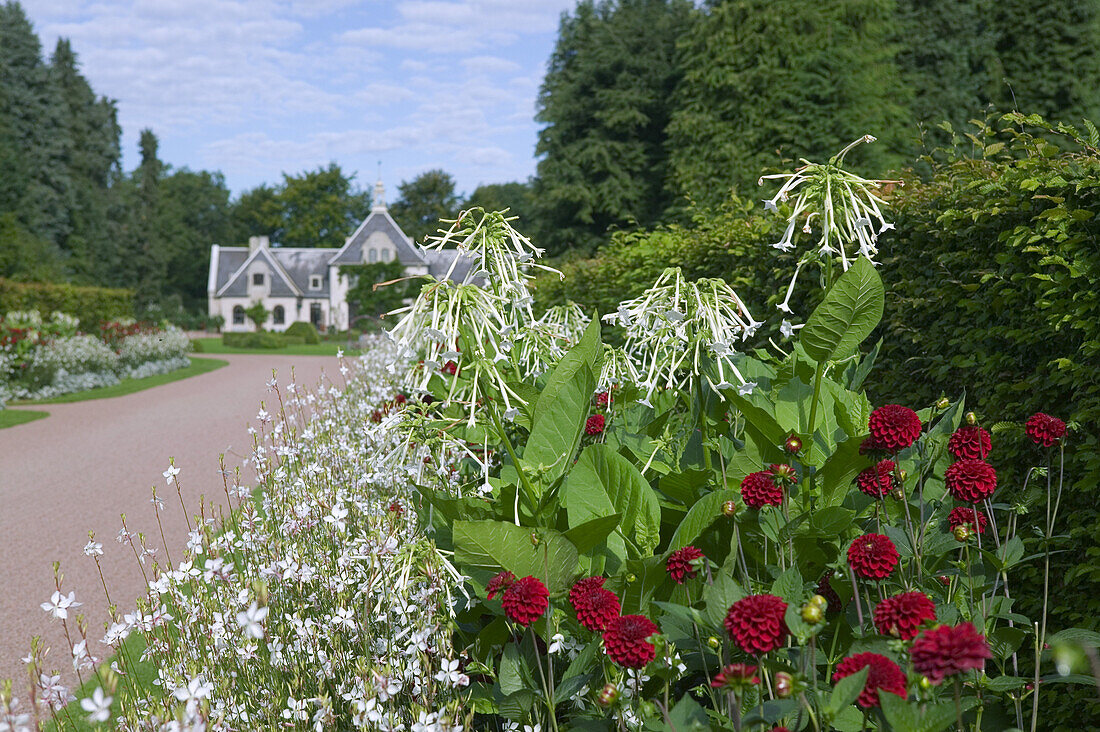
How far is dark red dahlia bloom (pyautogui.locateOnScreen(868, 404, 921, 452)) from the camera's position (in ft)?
5.81

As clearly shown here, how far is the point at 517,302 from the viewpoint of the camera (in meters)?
2.39

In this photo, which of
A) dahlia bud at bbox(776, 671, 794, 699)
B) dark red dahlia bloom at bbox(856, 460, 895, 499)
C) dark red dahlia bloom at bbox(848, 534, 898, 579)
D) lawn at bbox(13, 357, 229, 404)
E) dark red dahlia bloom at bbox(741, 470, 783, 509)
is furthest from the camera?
lawn at bbox(13, 357, 229, 404)

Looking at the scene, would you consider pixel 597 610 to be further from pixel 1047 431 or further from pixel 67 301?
pixel 67 301

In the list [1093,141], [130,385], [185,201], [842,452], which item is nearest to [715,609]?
[842,452]

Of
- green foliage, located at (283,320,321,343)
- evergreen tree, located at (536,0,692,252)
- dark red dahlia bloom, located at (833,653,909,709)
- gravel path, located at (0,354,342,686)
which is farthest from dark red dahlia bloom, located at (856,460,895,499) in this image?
green foliage, located at (283,320,321,343)

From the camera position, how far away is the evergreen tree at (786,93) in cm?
1612

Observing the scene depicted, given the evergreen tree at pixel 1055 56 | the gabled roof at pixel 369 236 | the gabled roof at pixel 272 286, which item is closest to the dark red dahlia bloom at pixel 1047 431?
the evergreen tree at pixel 1055 56

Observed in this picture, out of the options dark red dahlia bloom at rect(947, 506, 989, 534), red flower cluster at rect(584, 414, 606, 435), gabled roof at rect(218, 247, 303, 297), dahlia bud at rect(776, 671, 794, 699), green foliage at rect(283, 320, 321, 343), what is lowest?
green foliage at rect(283, 320, 321, 343)

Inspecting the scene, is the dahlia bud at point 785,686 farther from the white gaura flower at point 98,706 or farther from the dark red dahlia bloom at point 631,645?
the white gaura flower at point 98,706

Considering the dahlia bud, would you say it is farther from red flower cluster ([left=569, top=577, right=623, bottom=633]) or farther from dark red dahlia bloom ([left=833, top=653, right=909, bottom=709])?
red flower cluster ([left=569, top=577, right=623, bottom=633])

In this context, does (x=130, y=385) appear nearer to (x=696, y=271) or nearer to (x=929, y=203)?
(x=696, y=271)

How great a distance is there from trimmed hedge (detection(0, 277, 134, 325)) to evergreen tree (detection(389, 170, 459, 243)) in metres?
37.7

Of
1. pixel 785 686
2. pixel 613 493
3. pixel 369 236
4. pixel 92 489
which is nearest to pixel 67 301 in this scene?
pixel 92 489

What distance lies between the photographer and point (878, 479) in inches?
76.0
